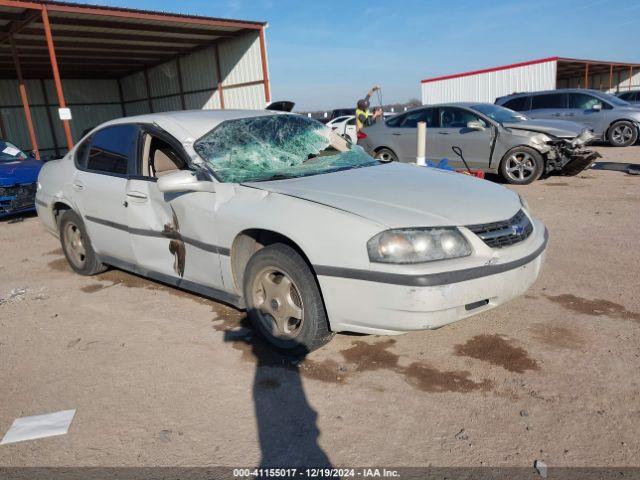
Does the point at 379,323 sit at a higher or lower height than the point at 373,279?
lower

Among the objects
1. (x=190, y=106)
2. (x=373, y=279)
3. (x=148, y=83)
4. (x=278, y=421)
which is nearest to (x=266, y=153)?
(x=373, y=279)

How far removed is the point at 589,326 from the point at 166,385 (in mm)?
2765

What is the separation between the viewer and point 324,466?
2.17 metres

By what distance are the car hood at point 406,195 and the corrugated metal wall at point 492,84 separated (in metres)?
24.4

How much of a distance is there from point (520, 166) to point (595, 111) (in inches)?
263

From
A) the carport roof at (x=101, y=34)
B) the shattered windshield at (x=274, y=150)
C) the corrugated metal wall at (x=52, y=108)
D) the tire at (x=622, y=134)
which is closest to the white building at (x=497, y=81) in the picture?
the tire at (x=622, y=134)

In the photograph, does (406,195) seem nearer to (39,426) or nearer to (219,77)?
(39,426)

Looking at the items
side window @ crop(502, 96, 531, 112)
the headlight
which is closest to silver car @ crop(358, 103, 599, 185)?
side window @ crop(502, 96, 531, 112)

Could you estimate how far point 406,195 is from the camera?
296 cm

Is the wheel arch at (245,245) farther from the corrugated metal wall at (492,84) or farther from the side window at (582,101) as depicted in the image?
the corrugated metal wall at (492,84)

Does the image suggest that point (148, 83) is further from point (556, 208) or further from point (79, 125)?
point (556, 208)

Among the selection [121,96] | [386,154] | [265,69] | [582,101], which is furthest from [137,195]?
[121,96]

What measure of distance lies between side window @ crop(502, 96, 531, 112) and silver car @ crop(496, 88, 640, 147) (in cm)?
23

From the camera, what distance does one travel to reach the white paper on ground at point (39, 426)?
97.9 inches
